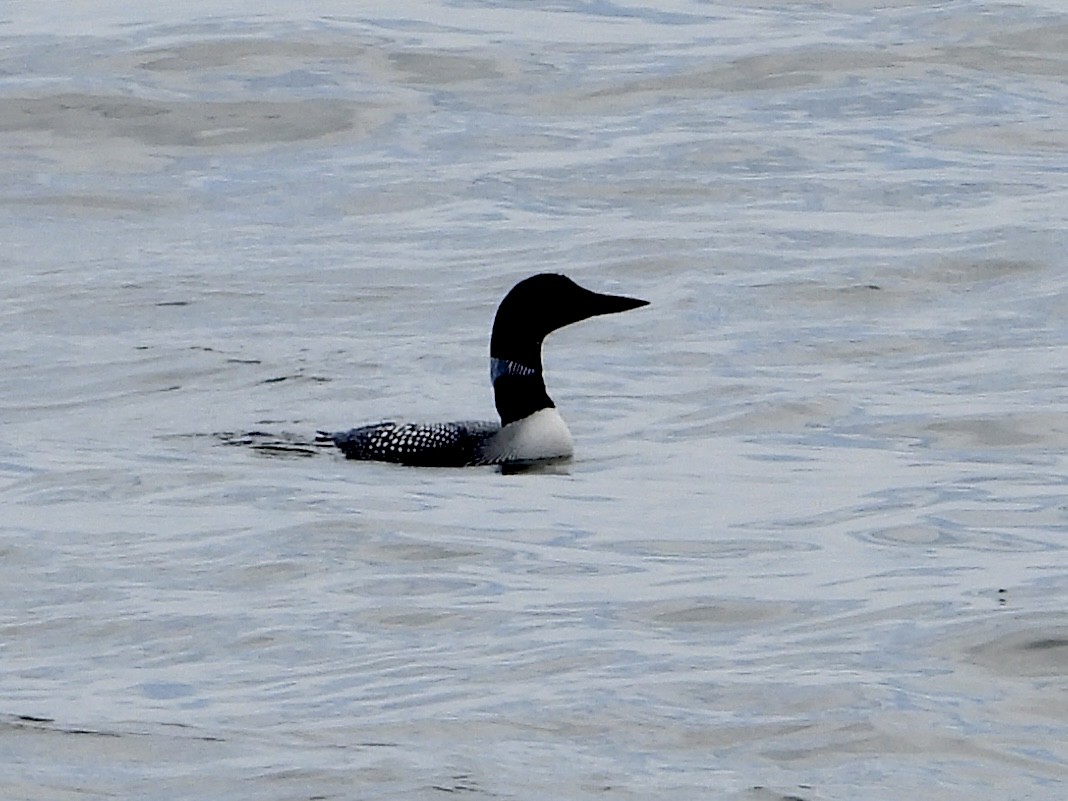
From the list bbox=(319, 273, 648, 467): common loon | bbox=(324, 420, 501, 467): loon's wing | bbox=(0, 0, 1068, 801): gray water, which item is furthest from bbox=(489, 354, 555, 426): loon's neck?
bbox=(0, 0, 1068, 801): gray water

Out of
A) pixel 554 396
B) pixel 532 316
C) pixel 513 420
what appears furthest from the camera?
pixel 554 396

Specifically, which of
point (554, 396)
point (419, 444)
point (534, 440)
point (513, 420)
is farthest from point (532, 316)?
point (554, 396)

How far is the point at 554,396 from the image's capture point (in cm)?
1225

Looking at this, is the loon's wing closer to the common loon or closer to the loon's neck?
the common loon

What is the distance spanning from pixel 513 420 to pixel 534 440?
28cm

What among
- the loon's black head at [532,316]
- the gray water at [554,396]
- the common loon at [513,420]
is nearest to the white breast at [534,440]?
the common loon at [513,420]

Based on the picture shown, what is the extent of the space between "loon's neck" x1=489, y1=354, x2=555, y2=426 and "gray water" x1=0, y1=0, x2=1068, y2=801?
1.00 ft

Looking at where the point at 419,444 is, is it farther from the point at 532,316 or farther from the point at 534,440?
the point at 532,316

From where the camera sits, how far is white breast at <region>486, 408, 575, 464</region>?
416 inches

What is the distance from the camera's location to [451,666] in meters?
7.08

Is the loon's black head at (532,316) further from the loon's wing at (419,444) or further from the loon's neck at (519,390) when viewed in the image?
the loon's wing at (419,444)

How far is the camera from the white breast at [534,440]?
1055 centimetres

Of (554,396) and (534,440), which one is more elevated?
(534,440)

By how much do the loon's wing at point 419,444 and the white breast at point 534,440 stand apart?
61mm
